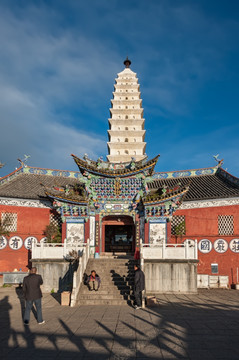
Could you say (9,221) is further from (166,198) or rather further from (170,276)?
(170,276)

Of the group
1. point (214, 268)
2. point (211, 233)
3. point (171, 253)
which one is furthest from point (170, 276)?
point (211, 233)

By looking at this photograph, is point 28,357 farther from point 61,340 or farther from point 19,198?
point 19,198

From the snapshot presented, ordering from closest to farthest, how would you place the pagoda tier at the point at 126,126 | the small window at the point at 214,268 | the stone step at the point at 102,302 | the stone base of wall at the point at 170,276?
the stone step at the point at 102,302, the stone base of wall at the point at 170,276, the small window at the point at 214,268, the pagoda tier at the point at 126,126

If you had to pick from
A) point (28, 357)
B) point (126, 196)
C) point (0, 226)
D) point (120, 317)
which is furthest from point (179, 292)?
point (0, 226)

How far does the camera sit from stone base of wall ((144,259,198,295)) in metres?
15.5

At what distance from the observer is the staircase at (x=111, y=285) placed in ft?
42.4

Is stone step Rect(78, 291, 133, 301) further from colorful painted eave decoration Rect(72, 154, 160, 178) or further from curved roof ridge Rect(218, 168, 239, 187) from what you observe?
curved roof ridge Rect(218, 168, 239, 187)

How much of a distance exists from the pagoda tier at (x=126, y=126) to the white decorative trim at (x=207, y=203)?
30.4 feet

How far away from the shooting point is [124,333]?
8.16m

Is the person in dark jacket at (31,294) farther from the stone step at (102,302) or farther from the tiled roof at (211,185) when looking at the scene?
the tiled roof at (211,185)

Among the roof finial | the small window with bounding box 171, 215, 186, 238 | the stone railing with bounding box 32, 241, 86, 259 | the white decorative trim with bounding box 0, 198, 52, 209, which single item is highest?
the roof finial

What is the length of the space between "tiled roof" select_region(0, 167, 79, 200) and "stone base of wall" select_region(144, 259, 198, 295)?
9.20m

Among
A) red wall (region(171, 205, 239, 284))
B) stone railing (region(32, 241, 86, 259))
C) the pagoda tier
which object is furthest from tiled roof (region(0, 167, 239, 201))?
the pagoda tier

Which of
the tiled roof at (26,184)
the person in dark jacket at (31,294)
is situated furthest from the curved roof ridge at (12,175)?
the person in dark jacket at (31,294)
